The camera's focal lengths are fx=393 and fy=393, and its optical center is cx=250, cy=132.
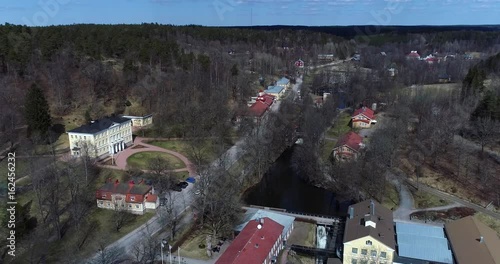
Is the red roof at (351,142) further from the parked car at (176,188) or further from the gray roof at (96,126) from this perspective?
the gray roof at (96,126)

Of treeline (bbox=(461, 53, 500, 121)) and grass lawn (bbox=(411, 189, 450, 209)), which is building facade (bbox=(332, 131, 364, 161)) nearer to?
grass lawn (bbox=(411, 189, 450, 209))

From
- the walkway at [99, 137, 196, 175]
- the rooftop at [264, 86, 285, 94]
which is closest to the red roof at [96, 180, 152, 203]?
the walkway at [99, 137, 196, 175]

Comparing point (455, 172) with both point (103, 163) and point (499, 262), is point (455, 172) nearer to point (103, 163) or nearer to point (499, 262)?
point (499, 262)

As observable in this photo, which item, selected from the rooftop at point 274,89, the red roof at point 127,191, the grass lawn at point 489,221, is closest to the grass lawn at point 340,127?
the rooftop at point 274,89

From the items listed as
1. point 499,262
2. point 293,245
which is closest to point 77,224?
point 293,245

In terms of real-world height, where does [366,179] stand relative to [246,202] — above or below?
above

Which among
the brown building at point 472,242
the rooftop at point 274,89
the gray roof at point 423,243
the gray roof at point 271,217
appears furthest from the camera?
the rooftop at point 274,89

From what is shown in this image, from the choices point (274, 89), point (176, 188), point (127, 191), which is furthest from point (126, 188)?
point (274, 89)
